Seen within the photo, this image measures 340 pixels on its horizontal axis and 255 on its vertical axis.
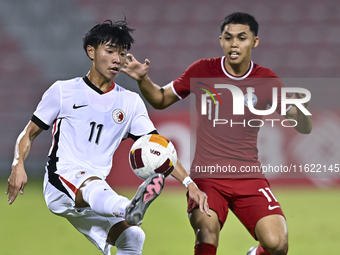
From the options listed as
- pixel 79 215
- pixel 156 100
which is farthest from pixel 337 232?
pixel 79 215

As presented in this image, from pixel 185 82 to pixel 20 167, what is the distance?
149 cm

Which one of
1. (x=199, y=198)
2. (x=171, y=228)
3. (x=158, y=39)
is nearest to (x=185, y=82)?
(x=199, y=198)

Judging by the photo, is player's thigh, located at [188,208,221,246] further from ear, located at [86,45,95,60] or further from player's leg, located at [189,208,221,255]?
ear, located at [86,45,95,60]

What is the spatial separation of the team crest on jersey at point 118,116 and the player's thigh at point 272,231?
131 centimetres

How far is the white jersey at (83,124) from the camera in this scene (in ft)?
12.1

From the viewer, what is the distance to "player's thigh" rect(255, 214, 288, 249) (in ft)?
11.5

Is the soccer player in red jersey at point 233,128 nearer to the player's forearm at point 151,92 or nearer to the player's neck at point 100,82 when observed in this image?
the player's forearm at point 151,92

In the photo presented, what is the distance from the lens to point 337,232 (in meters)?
5.39

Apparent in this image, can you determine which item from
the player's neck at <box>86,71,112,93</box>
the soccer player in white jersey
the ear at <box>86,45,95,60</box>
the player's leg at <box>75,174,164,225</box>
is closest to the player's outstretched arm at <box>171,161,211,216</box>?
the soccer player in white jersey

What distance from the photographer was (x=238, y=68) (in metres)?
3.97

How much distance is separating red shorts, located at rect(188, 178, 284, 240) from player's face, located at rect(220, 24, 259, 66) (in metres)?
0.97

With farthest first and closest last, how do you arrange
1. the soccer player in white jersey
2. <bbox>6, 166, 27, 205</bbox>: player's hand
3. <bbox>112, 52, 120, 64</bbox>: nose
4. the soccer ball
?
<bbox>112, 52, 120, 64</bbox>: nose
the soccer player in white jersey
<bbox>6, 166, 27, 205</bbox>: player's hand
the soccer ball

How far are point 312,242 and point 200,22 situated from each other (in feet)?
17.0

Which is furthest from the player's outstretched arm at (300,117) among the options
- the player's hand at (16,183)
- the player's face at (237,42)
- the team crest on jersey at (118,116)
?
the player's hand at (16,183)
